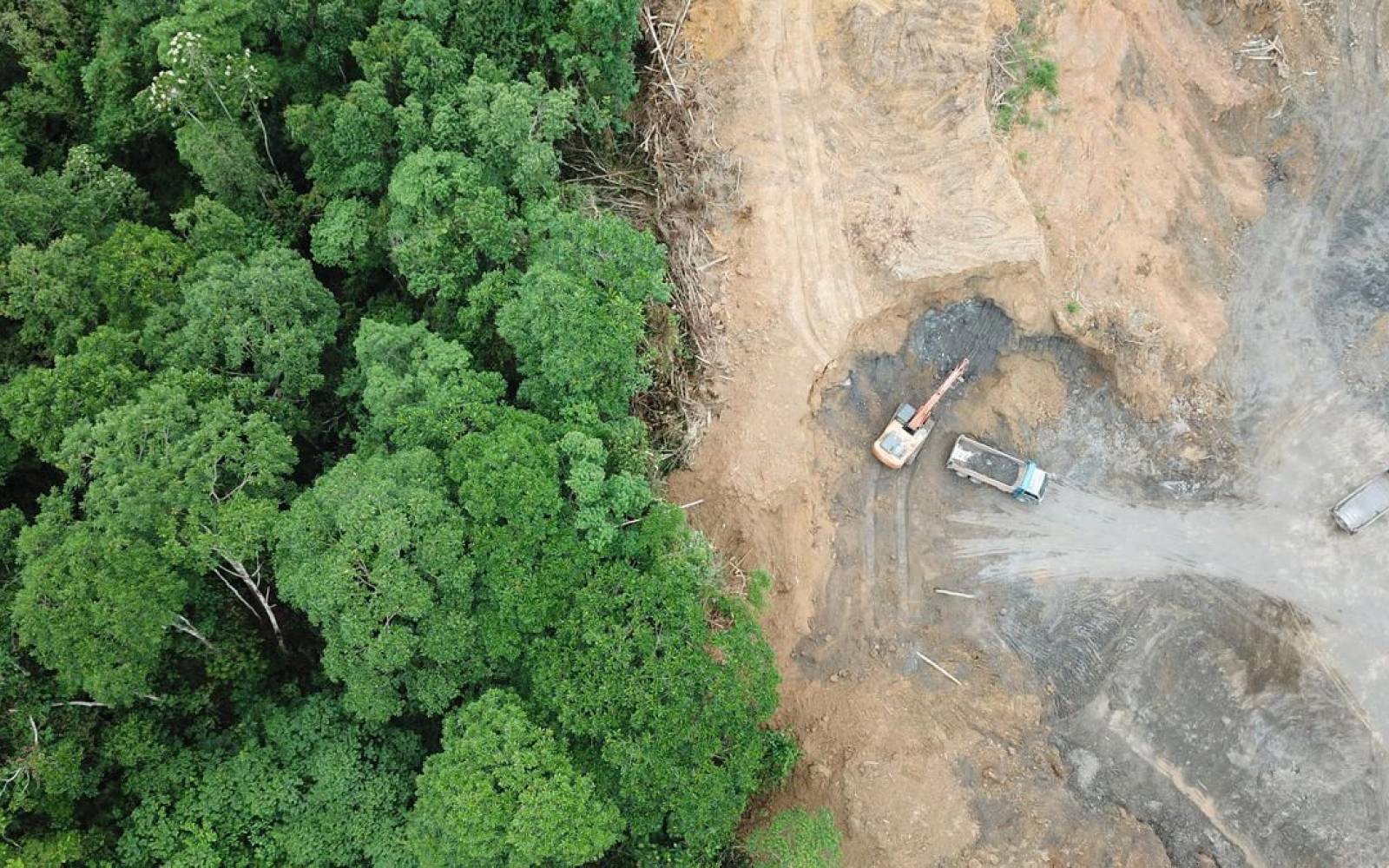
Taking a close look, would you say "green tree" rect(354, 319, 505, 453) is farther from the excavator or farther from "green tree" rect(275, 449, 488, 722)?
the excavator

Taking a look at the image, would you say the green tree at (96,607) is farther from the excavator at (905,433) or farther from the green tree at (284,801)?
the excavator at (905,433)

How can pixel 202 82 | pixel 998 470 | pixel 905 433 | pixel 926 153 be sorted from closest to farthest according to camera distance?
1. pixel 202 82
2. pixel 905 433
3. pixel 998 470
4. pixel 926 153

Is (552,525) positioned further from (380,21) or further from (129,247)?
(380,21)

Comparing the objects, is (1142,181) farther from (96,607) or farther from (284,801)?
(96,607)

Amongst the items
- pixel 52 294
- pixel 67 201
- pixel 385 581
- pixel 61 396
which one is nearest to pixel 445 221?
pixel 385 581

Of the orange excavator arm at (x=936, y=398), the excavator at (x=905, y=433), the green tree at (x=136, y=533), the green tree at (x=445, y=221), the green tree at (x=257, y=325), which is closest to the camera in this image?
the green tree at (x=136, y=533)

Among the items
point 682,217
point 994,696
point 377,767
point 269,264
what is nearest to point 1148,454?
point 994,696

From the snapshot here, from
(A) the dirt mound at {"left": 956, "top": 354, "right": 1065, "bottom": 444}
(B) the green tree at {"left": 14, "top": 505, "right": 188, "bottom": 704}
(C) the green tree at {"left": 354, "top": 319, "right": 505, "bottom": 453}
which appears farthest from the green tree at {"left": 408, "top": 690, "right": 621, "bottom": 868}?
(A) the dirt mound at {"left": 956, "top": 354, "right": 1065, "bottom": 444}

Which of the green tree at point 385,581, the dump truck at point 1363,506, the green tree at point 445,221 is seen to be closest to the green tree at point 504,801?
the green tree at point 385,581
